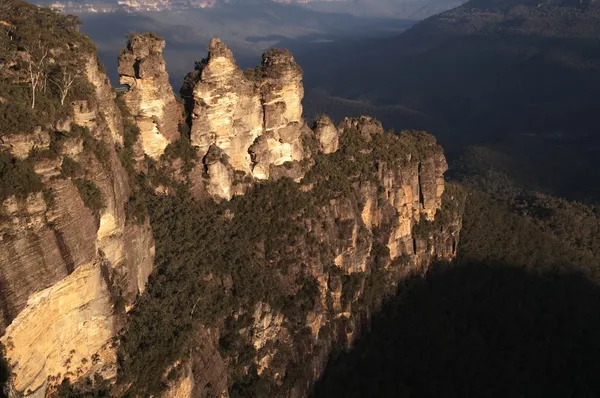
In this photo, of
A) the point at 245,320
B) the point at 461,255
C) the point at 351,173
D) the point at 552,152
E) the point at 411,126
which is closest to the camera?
the point at 245,320

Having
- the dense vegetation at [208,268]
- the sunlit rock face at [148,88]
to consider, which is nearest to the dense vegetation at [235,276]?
the dense vegetation at [208,268]

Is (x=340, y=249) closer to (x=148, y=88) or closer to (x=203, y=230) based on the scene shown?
(x=203, y=230)

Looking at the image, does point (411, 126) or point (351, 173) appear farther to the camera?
point (411, 126)

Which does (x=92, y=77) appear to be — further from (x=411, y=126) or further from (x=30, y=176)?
(x=411, y=126)

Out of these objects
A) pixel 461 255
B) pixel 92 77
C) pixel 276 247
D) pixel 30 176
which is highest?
pixel 92 77

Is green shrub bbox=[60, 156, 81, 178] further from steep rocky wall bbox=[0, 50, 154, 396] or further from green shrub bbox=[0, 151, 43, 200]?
green shrub bbox=[0, 151, 43, 200]

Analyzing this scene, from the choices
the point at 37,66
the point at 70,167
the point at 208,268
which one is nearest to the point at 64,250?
the point at 70,167

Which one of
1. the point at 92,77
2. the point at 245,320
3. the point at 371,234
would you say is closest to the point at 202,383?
the point at 245,320
